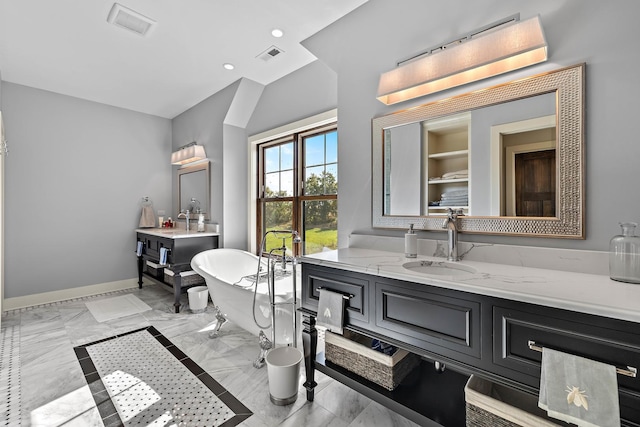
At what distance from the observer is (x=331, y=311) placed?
1518mm

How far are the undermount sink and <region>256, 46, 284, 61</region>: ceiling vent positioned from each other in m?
2.19

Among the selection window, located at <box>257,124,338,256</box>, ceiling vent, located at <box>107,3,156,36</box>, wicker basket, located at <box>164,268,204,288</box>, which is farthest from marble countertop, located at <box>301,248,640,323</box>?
wicker basket, located at <box>164,268,204,288</box>

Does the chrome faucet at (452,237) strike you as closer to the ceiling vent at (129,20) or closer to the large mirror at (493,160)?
the large mirror at (493,160)

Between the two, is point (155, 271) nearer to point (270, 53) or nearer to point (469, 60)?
point (270, 53)

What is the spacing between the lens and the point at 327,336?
1741mm

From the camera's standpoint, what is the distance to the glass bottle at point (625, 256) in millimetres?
1086

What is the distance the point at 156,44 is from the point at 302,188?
1.82m

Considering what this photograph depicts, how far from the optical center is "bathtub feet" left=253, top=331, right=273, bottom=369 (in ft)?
7.03

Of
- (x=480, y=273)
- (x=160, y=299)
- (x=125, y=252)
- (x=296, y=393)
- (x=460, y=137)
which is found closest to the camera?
(x=480, y=273)

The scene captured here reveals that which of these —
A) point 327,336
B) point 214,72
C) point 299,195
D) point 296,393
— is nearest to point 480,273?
point 327,336

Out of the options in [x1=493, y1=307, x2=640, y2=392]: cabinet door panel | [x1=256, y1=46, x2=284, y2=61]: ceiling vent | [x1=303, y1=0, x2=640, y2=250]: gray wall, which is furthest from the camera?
[x1=256, y1=46, x2=284, y2=61]: ceiling vent

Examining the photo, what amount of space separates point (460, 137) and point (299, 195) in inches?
73.0

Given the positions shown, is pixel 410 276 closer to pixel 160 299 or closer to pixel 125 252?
pixel 160 299

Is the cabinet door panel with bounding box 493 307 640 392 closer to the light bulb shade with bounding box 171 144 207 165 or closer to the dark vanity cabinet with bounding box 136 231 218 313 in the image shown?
the dark vanity cabinet with bounding box 136 231 218 313
